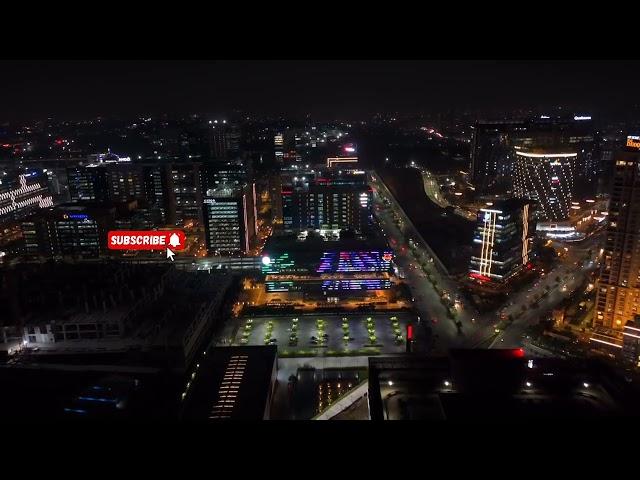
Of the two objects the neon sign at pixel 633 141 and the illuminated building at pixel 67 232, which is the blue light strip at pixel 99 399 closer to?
the illuminated building at pixel 67 232

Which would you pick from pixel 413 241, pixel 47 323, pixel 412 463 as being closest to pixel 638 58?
pixel 412 463

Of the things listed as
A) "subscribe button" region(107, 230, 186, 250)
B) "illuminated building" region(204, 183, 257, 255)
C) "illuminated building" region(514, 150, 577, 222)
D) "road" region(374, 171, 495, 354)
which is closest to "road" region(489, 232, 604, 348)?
"road" region(374, 171, 495, 354)

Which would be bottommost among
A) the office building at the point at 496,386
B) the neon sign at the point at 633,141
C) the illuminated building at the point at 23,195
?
the illuminated building at the point at 23,195

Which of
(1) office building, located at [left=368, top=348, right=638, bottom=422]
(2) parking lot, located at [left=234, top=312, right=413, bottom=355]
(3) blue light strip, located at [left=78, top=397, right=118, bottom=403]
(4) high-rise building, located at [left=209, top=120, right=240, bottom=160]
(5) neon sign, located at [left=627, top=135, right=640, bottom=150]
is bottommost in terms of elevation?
(2) parking lot, located at [left=234, top=312, right=413, bottom=355]

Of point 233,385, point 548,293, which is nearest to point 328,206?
point 548,293

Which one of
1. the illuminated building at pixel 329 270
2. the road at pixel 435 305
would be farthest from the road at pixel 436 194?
the illuminated building at pixel 329 270

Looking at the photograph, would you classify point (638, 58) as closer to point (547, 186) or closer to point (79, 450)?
point (79, 450)

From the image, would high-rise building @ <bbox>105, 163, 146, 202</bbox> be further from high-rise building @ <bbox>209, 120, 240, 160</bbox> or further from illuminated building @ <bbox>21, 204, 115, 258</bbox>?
high-rise building @ <bbox>209, 120, 240, 160</bbox>
